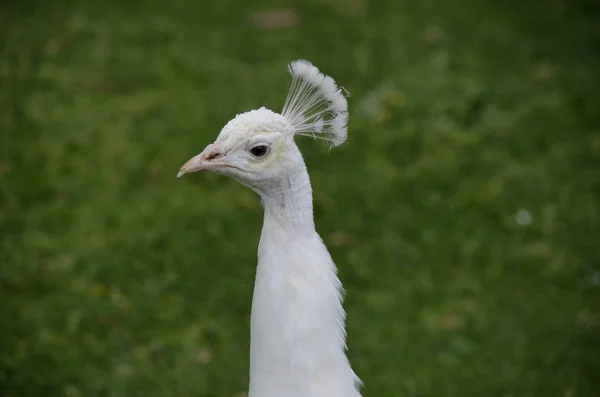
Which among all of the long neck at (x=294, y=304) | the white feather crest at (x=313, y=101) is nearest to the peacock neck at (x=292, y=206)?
the long neck at (x=294, y=304)

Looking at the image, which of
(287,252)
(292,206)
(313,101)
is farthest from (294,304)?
(313,101)

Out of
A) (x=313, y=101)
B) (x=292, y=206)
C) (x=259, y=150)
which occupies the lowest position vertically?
(x=292, y=206)

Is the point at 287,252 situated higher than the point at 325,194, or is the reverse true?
the point at 325,194

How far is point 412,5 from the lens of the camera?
685cm

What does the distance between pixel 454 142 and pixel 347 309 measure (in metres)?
1.52

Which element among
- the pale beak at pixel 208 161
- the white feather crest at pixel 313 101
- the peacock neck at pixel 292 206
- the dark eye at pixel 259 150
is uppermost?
the white feather crest at pixel 313 101

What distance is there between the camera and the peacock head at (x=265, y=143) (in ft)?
7.34

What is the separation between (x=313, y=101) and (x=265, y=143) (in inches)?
6.6

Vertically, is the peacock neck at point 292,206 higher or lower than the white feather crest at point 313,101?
lower

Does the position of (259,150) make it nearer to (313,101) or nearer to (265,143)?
(265,143)

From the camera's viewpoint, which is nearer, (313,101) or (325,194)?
(313,101)

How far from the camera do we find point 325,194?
491cm

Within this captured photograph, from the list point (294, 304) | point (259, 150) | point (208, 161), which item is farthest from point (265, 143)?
point (294, 304)

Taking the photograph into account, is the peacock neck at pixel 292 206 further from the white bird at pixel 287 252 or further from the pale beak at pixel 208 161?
the pale beak at pixel 208 161
